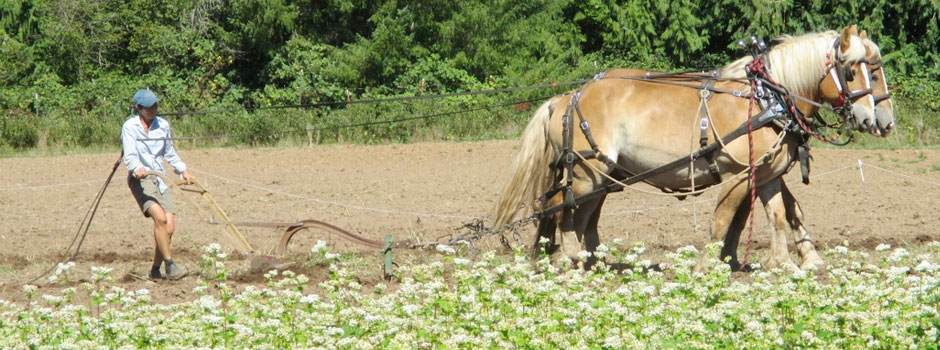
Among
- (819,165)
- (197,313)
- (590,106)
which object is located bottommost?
(819,165)

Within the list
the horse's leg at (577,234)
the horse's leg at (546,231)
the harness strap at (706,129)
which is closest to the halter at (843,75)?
the harness strap at (706,129)

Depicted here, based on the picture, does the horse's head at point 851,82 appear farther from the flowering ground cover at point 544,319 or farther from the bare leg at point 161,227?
the bare leg at point 161,227

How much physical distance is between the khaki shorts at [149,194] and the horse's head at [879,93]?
5.36 metres

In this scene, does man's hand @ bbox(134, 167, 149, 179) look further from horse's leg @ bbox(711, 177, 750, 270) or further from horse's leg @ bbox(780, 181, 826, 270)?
horse's leg @ bbox(780, 181, 826, 270)

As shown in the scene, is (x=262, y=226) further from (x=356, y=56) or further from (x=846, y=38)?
(x=356, y=56)

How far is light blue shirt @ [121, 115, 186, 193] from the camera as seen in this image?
29.8ft

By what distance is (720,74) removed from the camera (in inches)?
356

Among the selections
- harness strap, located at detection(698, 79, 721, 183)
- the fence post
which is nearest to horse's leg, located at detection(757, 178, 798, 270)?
harness strap, located at detection(698, 79, 721, 183)

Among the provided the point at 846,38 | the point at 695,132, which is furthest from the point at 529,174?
the point at 846,38

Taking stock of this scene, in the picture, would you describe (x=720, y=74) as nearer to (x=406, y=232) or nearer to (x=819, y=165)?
(x=406, y=232)

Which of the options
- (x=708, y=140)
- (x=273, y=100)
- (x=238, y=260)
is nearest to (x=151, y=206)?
(x=238, y=260)

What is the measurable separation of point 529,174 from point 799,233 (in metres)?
2.24

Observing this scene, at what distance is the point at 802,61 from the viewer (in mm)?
8758

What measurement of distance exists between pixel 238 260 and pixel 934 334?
6.49 metres
